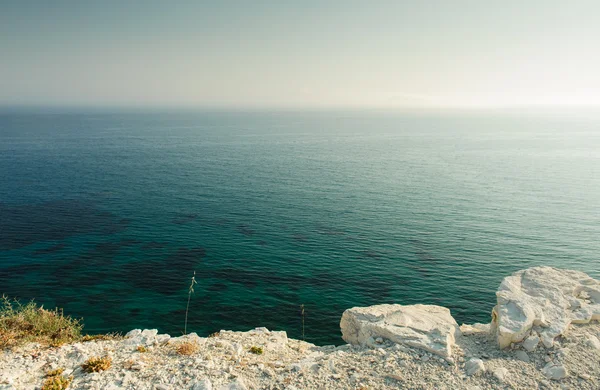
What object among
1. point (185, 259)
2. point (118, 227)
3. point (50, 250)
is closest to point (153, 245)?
point (185, 259)

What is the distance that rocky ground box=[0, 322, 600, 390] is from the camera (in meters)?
19.3

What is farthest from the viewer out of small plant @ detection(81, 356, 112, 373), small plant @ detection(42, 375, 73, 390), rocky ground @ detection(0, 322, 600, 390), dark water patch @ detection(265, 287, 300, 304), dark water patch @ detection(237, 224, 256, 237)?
dark water patch @ detection(237, 224, 256, 237)

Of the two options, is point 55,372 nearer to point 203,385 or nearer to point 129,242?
point 203,385

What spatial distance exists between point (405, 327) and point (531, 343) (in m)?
6.89

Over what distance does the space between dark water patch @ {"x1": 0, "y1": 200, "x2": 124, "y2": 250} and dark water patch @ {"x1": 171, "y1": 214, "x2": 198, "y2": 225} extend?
29.5 feet

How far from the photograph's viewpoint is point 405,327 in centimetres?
2369

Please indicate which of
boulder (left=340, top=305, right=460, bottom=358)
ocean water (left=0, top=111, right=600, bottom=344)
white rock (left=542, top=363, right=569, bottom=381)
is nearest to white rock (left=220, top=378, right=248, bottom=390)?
boulder (left=340, top=305, right=460, bottom=358)

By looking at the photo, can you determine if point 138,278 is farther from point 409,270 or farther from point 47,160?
point 47,160

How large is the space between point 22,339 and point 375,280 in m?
35.0

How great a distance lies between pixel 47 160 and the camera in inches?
4754

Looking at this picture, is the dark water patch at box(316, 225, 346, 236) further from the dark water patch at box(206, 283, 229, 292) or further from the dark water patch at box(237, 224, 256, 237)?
the dark water patch at box(206, 283, 229, 292)

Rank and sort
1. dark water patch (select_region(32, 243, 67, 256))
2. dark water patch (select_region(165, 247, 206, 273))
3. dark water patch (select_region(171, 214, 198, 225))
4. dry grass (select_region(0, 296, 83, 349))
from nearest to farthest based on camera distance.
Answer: dry grass (select_region(0, 296, 83, 349)), dark water patch (select_region(165, 247, 206, 273)), dark water patch (select_region(32, 243, 67, 256)), dark water patch (select_region(171, 214, 198, 225))

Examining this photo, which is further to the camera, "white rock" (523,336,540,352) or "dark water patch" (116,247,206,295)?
"dark water patch" (116,247,206,295)

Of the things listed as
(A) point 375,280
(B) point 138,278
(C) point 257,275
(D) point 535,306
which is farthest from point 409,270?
(B) point 138,278
